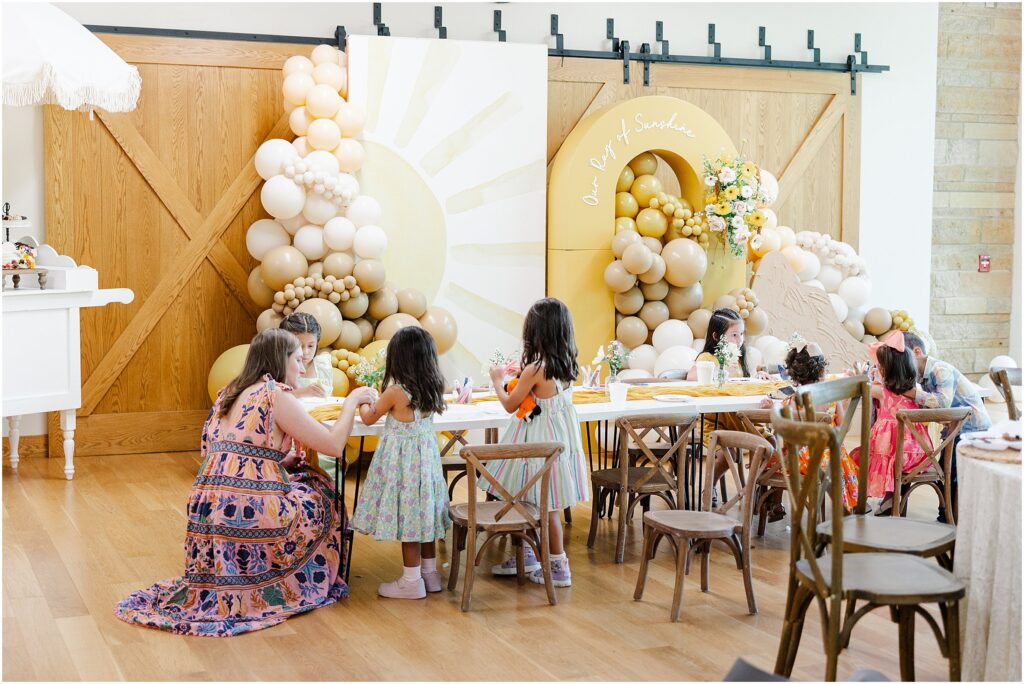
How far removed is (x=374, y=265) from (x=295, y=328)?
1666 millimetres

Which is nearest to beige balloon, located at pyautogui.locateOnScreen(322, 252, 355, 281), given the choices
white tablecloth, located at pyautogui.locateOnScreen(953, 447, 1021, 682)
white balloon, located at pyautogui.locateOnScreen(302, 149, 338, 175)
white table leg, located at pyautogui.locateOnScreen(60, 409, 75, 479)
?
white balloon, located at pyautogui.locateOnScreen(302, 149, 338, 175)

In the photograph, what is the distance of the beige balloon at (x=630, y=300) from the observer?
816 centimetres

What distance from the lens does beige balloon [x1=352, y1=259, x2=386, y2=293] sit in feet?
23.6

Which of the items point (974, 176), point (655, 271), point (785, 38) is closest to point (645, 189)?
point (655, 271)

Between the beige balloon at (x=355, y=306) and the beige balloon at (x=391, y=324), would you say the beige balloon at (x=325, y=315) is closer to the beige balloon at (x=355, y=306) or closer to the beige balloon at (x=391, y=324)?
the beige balloon at (x=355, y=306)

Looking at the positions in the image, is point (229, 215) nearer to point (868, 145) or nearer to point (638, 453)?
point (638, 453)

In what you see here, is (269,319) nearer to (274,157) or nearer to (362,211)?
(362,211)

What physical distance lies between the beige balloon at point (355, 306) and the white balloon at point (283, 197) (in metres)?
0.66

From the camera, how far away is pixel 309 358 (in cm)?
574

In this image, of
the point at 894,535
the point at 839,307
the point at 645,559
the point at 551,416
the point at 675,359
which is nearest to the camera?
the point at 894,535

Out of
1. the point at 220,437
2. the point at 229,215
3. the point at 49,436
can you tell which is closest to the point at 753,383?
the point at 220,437

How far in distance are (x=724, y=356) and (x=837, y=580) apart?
2.97 meters

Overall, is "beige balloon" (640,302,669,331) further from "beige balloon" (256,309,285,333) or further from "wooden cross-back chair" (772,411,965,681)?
"wooden cross-back chair" (772,411,965,681)

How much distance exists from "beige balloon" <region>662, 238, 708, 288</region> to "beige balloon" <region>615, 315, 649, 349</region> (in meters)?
0.39
